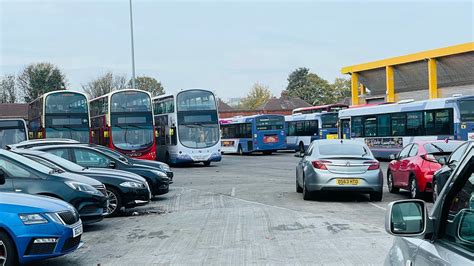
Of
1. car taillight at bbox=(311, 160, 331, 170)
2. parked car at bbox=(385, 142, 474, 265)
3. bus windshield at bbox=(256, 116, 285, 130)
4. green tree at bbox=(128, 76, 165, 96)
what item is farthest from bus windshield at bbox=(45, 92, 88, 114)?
green tree at bbox=(128, 76, 165, 96)

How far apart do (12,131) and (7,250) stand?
22694 mm

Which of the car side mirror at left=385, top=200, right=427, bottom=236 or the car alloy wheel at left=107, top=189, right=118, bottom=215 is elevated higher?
the car side mirror at left=385, top=200, right=427, bottom=236

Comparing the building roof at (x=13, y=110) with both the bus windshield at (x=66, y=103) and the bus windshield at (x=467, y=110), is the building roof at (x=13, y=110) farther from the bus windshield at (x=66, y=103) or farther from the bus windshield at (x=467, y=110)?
the bus windshield at (x=467, y=110)

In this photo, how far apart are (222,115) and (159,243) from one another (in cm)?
7461

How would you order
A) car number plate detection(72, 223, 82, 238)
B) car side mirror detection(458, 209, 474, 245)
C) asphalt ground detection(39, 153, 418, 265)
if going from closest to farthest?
car side mirror detection(458, 209, 474, 245)
car number plate detection(72, 223, 82, 238)
asphalt ground detection(39, 153, 418, 265)

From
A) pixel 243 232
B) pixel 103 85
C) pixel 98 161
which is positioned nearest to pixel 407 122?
pixel 98 161

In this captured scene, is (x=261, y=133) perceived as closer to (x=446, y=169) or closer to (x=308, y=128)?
(x=308, y=128)

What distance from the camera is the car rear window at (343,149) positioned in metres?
14.0

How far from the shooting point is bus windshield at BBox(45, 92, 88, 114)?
1176 inches

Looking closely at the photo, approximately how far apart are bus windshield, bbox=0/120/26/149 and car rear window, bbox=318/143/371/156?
18.3 meters

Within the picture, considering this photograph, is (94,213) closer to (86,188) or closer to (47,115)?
(86,188)

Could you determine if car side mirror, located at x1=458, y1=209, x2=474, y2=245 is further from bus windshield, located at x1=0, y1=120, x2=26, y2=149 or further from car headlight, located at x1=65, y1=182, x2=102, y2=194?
bus windshield, located at x1=0, y1=120, x2=26, y2=149

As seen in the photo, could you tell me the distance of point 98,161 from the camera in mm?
14258

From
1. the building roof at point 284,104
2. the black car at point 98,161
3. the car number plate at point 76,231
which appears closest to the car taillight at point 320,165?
the black car at point 98,161
